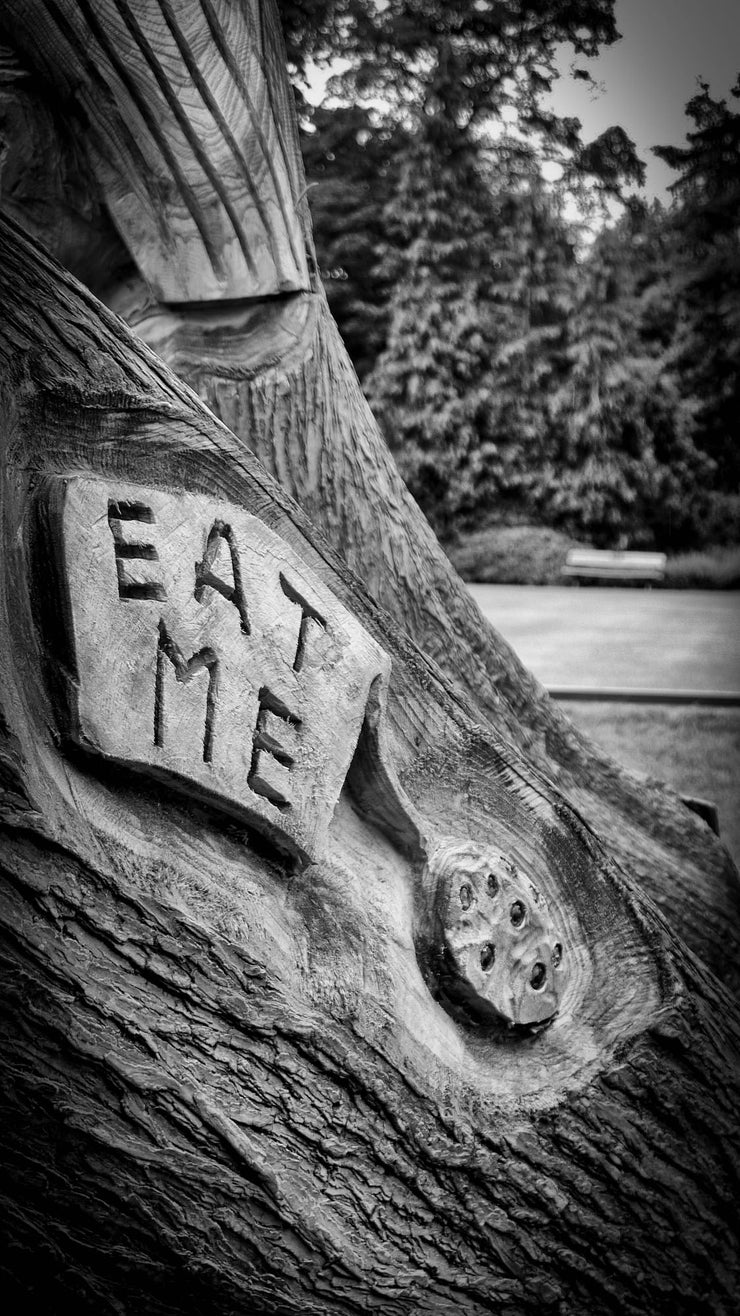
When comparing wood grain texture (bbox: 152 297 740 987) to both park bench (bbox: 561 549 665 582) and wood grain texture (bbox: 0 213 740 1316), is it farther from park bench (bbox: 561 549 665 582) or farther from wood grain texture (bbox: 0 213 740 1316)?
park bench (bbox: 561 549 665 582)

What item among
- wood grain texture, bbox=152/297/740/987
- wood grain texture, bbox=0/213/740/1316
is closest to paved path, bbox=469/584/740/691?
wood grain texture, bbox=152/297/740/987

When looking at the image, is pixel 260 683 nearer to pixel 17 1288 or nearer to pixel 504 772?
pixel 504 772

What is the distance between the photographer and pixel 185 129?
1174mm

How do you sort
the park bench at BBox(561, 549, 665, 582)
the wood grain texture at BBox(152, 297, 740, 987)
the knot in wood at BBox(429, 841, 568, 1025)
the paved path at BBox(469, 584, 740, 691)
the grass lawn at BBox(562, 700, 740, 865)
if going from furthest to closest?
the paved path at BBox(469, 584, 740, 691), the grass lawn at BBox(562, 700, 740, 865), the park bench at BBox(561, 549, 665, 582), the wood grain texture at BBox(152, 297, 740, 987), the knot in wood at BBox(429, 841, 568, 1025)

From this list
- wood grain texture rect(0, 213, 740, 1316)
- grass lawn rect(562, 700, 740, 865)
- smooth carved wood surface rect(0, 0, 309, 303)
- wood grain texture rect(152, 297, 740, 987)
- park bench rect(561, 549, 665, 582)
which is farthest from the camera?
grass lawn rect(562, 700, 740, 865)

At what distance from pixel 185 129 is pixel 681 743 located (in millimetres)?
2612

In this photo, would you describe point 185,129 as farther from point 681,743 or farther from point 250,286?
point 681,743

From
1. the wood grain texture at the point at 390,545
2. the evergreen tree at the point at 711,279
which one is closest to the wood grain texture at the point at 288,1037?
the wood grain texture at the point at 390,545

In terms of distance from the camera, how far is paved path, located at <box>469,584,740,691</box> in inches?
128

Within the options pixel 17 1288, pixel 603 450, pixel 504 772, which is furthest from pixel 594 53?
pixel 17 1288

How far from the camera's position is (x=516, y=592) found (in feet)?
10.6

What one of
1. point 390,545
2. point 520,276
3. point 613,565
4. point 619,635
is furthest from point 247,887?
point 619,635

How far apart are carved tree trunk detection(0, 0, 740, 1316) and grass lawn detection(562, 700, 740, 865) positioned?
1.87 metres

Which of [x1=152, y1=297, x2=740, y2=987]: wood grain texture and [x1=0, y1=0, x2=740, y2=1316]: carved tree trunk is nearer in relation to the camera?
[x1=0, y1=0, x2=740, y2=1316]: carved tree trunk
